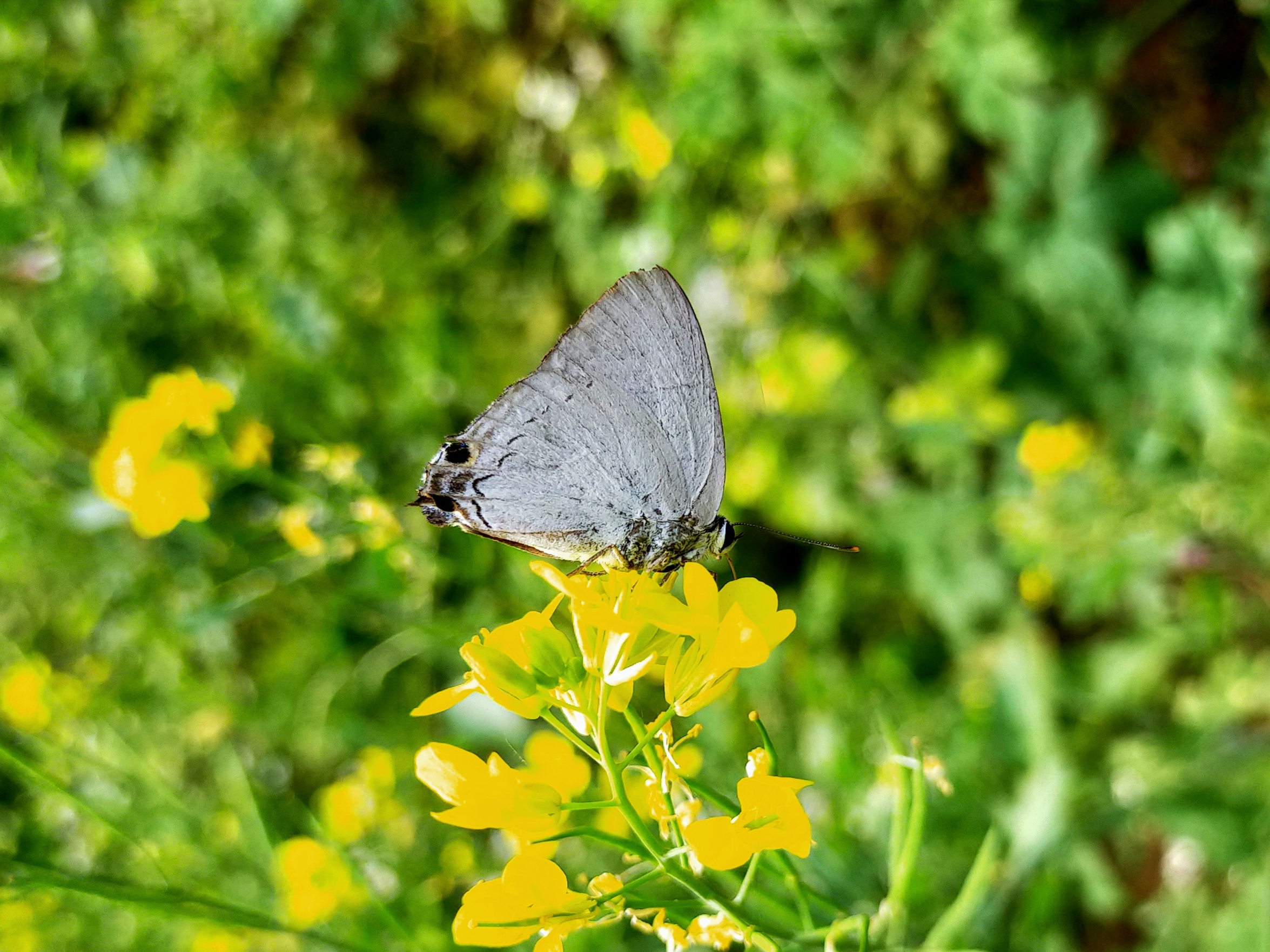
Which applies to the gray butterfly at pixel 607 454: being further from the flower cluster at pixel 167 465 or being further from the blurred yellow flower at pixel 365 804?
the blurred yellow flower at pixel 365 804

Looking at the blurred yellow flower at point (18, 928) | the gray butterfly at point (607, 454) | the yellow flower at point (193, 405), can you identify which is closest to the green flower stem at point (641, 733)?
the gray butterfly at point (607, 454)

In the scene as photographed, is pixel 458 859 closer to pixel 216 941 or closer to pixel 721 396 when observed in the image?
pixel 216 941

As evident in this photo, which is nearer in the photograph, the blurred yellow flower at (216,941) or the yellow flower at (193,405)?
the yellow flower at (193,405)

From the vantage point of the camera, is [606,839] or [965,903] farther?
[965,903]

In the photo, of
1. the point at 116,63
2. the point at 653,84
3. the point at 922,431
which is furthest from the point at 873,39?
the point at 116,63

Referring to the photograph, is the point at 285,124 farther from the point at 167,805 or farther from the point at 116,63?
the point at 167,805

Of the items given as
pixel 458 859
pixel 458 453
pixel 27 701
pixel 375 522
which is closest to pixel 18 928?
pixel 27 701
